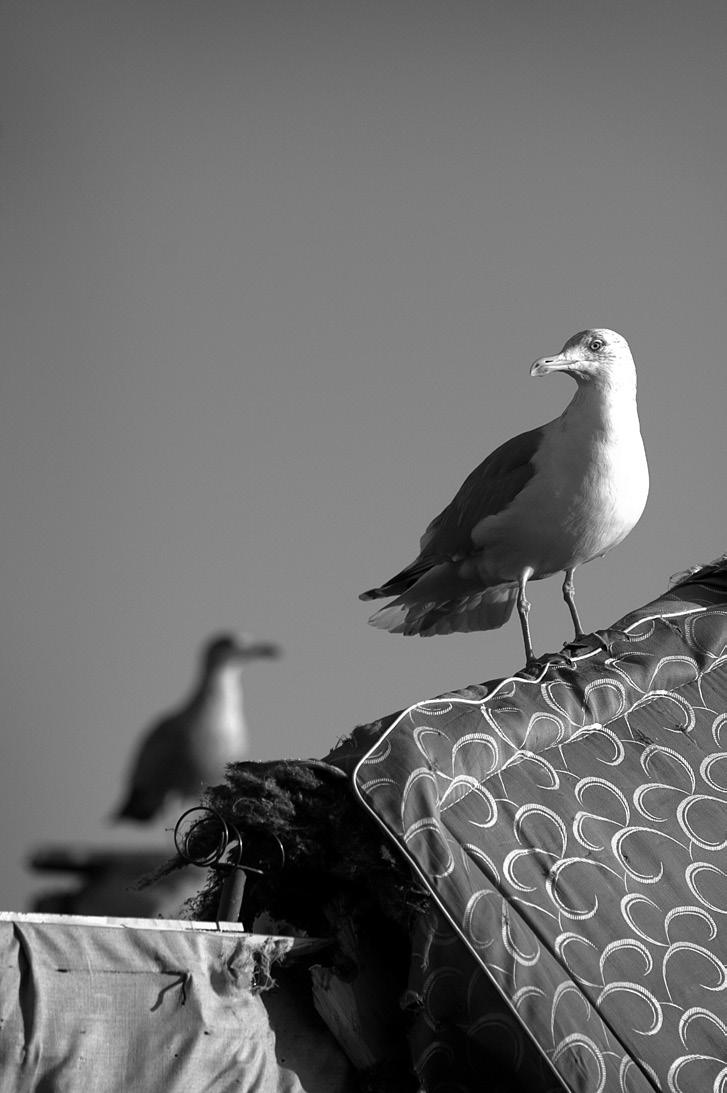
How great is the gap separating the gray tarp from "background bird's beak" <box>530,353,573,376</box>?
70.8 inches

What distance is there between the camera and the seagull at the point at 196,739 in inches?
238

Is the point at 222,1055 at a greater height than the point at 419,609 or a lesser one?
lesser

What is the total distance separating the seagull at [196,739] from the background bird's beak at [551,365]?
9.65 feet

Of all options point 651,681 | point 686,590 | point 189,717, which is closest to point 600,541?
point 686,590

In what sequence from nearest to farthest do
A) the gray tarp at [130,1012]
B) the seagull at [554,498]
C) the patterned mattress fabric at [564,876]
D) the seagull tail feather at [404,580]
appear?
the gray tarp at [130,1012] < the patterned mattress fabric at [564,876] < the seagull at [554,498] < the seagull tail feather at [404,580]

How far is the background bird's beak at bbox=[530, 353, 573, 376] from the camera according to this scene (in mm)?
3139


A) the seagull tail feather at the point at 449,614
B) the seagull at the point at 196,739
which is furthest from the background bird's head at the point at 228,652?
the seagull tail feather at the point at 449,614

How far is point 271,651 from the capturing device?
7367 millimetres

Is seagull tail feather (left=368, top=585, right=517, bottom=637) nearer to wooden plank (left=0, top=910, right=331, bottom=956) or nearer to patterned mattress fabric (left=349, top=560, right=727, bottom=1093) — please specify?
patterned mattress fabric (left=349, top=560, right=727, bottom=1093)

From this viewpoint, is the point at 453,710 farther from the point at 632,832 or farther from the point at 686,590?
the point at 686,590

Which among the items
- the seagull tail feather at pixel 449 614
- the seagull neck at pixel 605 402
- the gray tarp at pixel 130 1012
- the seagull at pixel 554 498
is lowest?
the gray tarp at pixel 130 1012

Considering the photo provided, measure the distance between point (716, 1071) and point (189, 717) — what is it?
508 cm

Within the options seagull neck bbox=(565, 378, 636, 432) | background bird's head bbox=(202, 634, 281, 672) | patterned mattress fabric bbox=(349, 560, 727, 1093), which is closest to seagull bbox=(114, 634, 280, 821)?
background bird's head bbox=(202, 634, 281, 672)

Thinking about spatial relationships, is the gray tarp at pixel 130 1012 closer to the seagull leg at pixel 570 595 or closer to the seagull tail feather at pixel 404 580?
the seagull leg at pixel 570 595
